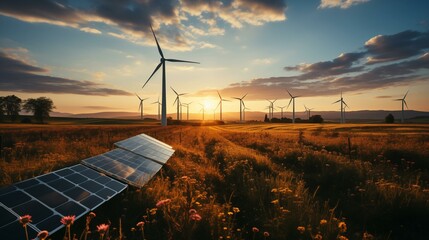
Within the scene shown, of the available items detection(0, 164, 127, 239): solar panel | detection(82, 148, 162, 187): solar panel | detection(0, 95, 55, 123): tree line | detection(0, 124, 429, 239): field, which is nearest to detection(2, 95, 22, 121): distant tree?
detection(0, 95, 55, 123): tree line

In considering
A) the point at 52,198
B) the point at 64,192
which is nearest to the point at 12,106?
the point at 64,192

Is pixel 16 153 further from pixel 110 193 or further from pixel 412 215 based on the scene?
pixel 412 215

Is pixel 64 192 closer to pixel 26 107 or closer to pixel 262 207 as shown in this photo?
pixel 262 207

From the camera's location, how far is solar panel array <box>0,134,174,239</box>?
439 centimetres

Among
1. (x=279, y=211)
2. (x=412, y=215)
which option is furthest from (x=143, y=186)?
(x=412, y=215)

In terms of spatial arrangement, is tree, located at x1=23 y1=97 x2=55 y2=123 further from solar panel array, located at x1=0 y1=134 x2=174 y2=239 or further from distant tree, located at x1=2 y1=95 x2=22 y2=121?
solar panel array, located at x1=0 y1=134 x2=174 y2=239

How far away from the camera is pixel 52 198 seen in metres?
5.30

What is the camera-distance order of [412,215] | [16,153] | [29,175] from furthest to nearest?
[16,153] < [29,175] < [412,215]

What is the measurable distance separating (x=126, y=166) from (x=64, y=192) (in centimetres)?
314

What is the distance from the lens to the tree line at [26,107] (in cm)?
10650

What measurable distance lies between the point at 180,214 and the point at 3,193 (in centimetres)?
356

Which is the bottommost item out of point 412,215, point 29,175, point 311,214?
point 412,215

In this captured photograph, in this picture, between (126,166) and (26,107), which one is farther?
(26,107)

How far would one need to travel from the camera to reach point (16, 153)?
1411 cm
